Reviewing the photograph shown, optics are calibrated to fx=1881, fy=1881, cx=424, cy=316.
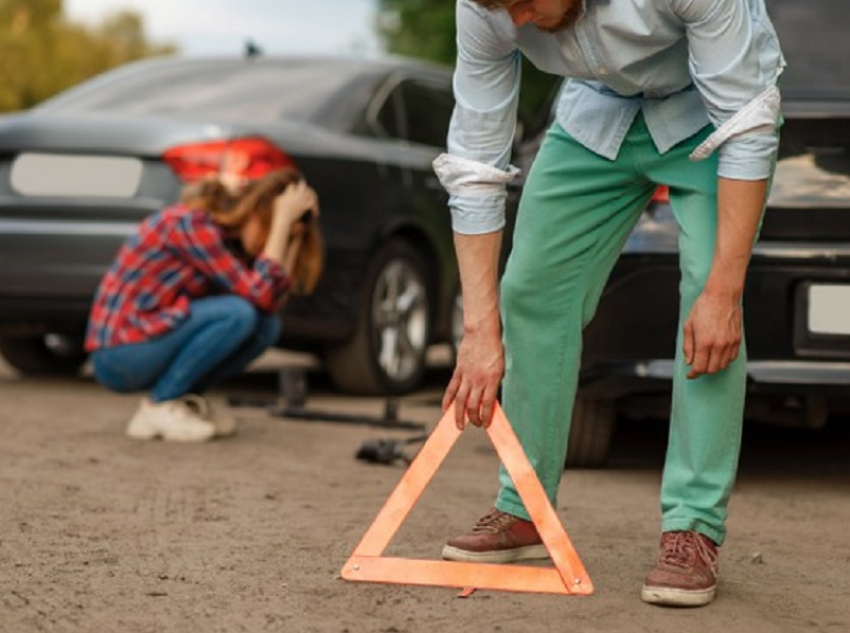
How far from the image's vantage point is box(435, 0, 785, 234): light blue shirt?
382 cm

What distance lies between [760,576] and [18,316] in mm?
4408

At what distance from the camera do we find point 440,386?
941cm

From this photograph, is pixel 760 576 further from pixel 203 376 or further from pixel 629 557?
pixel 203 376

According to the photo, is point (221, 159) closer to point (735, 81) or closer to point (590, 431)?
point (590, 431)

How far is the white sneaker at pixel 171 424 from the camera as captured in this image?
6789 millimetres

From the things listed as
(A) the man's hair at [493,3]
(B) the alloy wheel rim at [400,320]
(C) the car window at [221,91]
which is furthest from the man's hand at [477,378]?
(B) the alloy wheel rim at [400,320]

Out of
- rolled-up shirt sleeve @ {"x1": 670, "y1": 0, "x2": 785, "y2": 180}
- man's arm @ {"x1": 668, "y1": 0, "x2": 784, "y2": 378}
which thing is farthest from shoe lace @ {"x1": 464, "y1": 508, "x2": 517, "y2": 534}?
rolled-up shirt sleeve @ {"x1": 670, "y1": 0, "x2": 785, "y2": 180}

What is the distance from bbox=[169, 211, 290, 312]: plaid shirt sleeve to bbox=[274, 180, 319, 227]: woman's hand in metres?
0.20

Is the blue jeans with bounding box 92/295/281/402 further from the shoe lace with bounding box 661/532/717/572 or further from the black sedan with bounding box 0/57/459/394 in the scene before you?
the shoe lace with bounding box 661/532/717/572

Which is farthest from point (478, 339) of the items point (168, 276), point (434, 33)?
point (434, 33)

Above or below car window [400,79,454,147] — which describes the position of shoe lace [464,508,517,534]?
below

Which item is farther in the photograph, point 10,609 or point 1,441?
point 1,441

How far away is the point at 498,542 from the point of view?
4.39m

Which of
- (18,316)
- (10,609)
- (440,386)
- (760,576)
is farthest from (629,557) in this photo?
(440,386)
